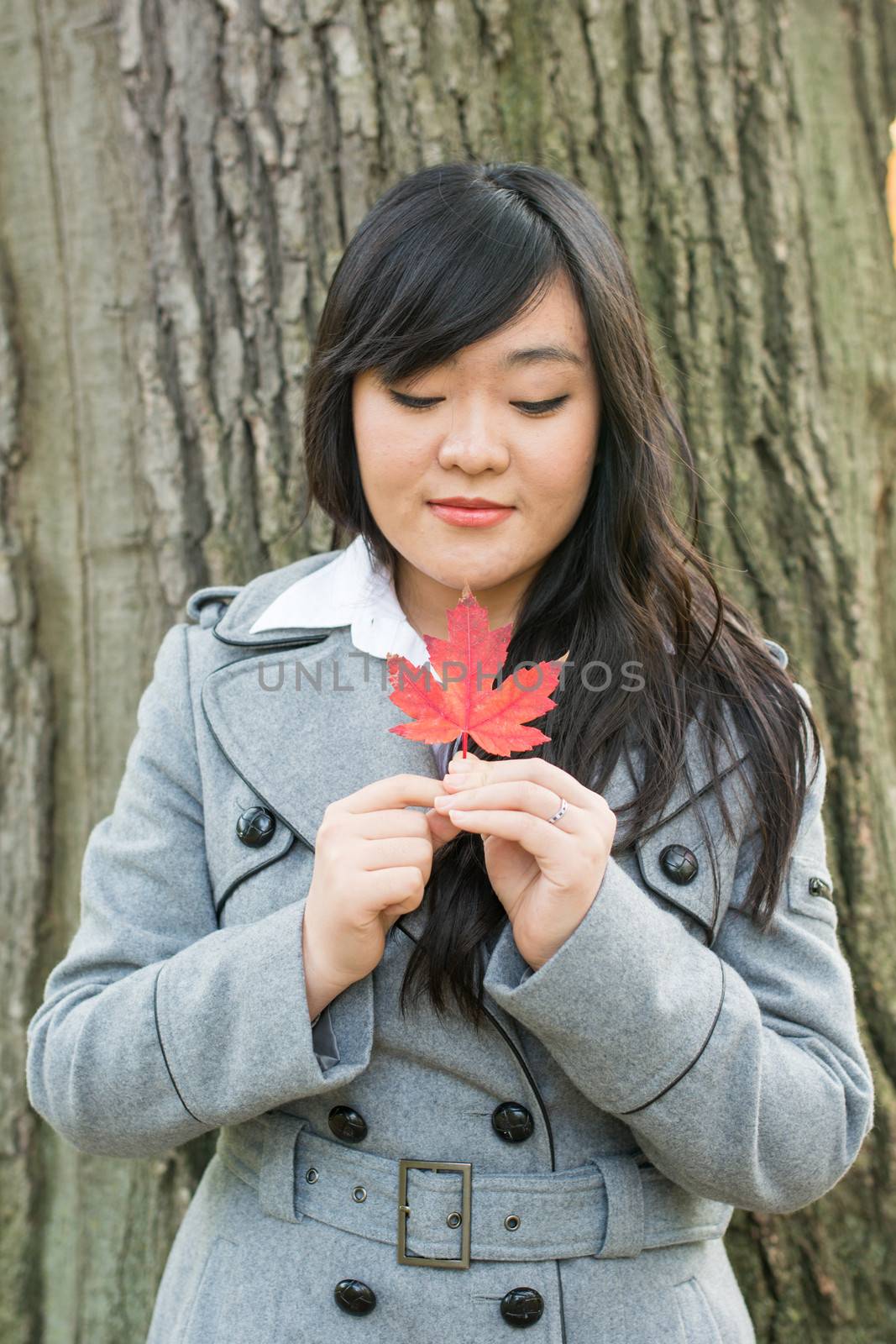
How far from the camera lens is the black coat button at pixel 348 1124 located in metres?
1.61

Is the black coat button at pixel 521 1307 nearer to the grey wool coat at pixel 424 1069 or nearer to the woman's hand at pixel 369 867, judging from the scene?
the grey wool coat at pixel 424 1069

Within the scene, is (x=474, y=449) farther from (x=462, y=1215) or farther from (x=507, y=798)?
(x=462, y=1215)

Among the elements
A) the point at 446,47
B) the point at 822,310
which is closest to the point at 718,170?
the point at 822,310

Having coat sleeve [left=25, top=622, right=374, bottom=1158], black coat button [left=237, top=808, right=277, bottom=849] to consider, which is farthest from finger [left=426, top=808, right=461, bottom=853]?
black coat button [left=237, top=808, right=277, bottom=849]

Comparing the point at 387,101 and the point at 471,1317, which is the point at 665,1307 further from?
the point at 387,101

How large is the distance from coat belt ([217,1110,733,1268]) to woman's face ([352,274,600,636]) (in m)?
0.80

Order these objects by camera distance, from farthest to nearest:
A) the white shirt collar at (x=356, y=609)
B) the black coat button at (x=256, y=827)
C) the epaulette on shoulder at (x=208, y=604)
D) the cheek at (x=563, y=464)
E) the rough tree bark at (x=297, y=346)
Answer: the rough tree bark at (x=297, y=346) < the epaulette on shoulder at (x=208, y=604) < the white shirt collar at (x=356, y=609) < the black coat button at (x=256, y=827) < the cheek at (x=563, y=464)

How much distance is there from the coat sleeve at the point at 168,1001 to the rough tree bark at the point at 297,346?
0.67 metres

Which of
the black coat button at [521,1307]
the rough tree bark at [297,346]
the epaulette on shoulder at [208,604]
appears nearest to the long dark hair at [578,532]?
the epaulette on shoulder at [208,604]

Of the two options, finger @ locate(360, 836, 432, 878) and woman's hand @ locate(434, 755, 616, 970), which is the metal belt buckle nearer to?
woman's hand @ locate(434, 755, 616, 970)

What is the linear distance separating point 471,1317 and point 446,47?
212 centimetres

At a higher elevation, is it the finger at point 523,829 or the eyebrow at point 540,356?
the eyebrow at point 540,356

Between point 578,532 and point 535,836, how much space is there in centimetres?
61

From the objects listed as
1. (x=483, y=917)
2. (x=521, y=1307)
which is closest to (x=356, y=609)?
(x=483, y=917)
